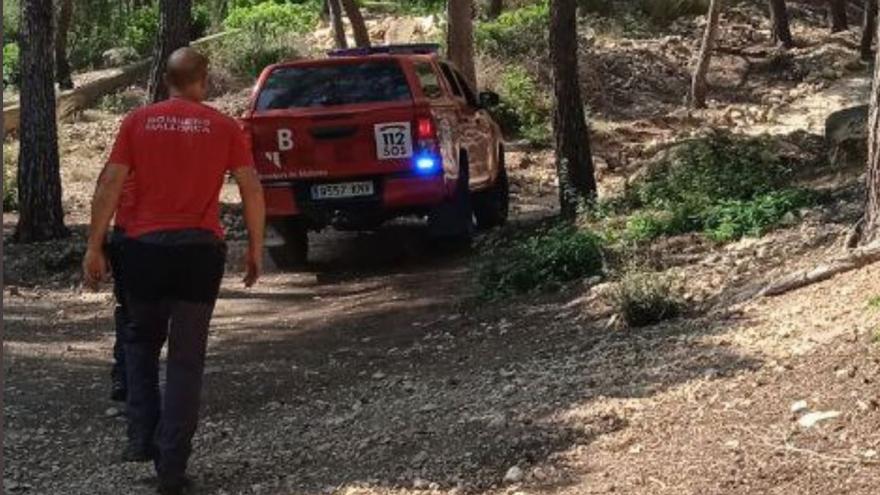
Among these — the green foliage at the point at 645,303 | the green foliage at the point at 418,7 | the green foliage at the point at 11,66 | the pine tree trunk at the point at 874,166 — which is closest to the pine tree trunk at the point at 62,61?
the green foliage at the point at 11,66

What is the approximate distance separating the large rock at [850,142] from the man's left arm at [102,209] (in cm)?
793

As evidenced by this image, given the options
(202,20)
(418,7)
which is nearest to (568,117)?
(418,7)

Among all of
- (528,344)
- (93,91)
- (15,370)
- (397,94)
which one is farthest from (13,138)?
(528,344)

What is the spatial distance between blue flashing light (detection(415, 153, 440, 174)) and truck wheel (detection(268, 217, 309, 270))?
1.45 m

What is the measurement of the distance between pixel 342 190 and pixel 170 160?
6107mm

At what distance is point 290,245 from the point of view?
41.3 ft

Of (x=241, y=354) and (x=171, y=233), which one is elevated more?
(x=171, y=233)

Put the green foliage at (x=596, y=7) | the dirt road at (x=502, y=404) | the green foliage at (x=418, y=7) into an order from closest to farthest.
Answer: the dirt road at (x=502, y=404) → the green foliage at (x=418, y=7) → the green foliage at (x=596, y=7)

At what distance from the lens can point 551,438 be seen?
541cm

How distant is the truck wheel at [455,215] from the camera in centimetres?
1172

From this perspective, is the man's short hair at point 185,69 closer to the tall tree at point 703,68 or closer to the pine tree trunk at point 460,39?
the pine tree trunk at point 460,39

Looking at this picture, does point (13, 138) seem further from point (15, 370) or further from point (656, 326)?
point (656, 326)

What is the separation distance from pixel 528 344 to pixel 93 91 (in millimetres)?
21937

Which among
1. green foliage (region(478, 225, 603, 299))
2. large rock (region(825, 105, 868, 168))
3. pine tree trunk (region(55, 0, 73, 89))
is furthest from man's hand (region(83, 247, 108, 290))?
pine tree trunk (region(55, 0, 73, 89))
